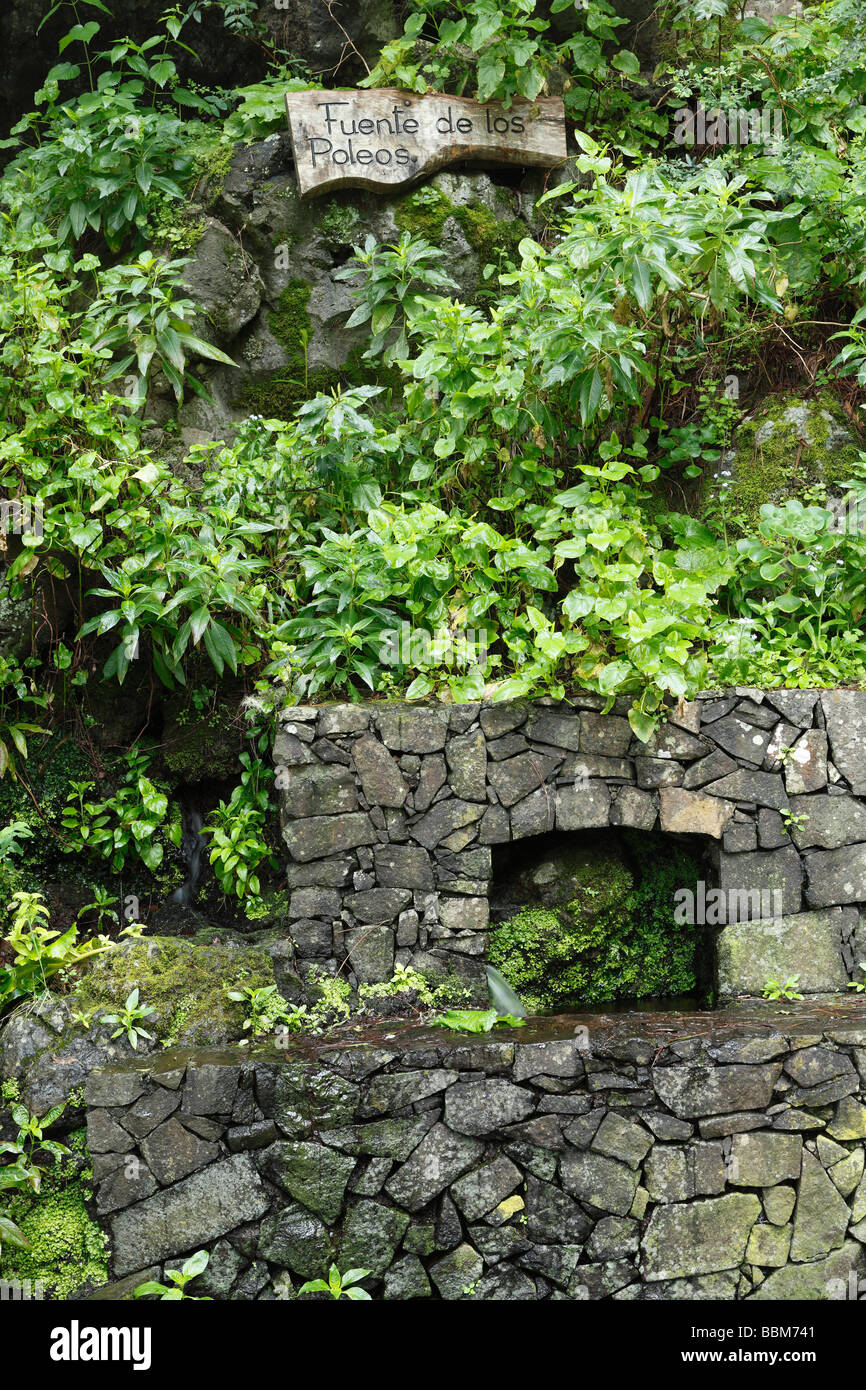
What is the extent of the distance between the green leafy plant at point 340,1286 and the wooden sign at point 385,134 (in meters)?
5.13

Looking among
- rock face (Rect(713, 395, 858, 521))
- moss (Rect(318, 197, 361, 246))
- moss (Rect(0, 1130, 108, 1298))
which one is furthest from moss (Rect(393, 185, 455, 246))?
moss (Rect(0, 1130, 108, 1298))

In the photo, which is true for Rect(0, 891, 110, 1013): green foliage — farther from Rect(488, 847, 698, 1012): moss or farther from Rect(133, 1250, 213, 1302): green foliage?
Rect(488, 847, 698, 1012): moss

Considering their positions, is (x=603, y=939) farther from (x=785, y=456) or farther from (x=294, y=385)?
(x=294, y=385)

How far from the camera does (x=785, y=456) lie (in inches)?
227

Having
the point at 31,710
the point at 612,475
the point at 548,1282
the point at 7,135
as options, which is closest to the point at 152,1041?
the point at 548,1282

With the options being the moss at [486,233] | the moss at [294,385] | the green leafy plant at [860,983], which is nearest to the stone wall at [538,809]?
the green leafy plant at [860,983]

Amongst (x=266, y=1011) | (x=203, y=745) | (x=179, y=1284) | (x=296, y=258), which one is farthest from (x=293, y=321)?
(x=179, y=1284)

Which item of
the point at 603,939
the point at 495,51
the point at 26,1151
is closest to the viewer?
the point at 26,1151

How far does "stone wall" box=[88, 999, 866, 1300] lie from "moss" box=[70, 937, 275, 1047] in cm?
37

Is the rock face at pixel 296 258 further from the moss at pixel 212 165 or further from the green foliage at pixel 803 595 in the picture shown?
the green foliage at pixel 803 595

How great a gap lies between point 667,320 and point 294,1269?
4.12 metres

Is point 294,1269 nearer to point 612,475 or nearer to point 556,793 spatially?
point 556,793

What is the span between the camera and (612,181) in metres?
6.44

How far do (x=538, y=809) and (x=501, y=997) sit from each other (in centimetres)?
81
